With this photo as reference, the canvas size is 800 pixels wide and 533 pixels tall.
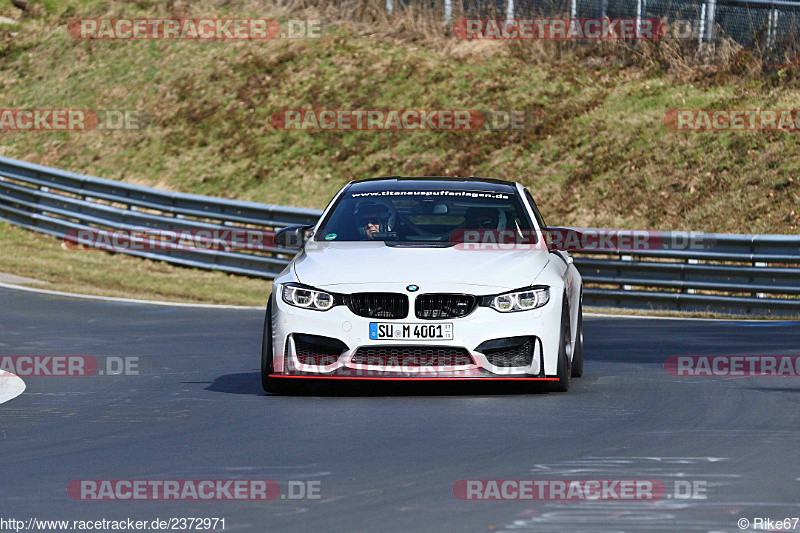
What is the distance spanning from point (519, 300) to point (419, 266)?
2.29 feet

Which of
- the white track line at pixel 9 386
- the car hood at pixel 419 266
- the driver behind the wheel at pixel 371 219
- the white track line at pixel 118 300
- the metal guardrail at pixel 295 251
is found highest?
the driver behind the wheel at pixel 371 219

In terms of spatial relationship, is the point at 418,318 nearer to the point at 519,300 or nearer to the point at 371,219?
the point at 519,300

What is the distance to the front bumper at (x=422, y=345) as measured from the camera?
A: 9.41 m

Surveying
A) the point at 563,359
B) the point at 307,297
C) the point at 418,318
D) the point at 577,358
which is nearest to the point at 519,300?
the point at 563,359

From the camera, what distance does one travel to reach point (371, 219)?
10.7m

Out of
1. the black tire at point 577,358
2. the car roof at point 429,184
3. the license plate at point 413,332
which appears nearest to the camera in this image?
the license plate at point 413,332

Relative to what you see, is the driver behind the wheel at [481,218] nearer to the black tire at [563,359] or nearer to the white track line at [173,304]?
the black tire at [563,359]

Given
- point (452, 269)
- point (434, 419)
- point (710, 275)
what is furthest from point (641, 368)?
point (710, 275)

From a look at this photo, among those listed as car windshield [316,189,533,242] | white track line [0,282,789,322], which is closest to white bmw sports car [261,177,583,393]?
car windshield [316,189,533,242]

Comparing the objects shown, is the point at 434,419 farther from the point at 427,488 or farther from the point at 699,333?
the point at 699,333

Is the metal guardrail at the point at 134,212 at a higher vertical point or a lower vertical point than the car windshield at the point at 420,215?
lower

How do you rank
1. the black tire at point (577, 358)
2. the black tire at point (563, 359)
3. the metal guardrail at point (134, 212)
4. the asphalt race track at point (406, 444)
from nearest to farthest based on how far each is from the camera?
the asphalt race track at point (406, 444) < the black tire at point (563, 359) < the black tire at point (577, 358) < the metal guardrail at point (134, 212)

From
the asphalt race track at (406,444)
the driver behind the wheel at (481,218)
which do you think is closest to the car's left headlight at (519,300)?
the asphalt race track at (406,444)

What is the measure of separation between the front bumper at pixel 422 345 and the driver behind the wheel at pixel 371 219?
1.21 meters
